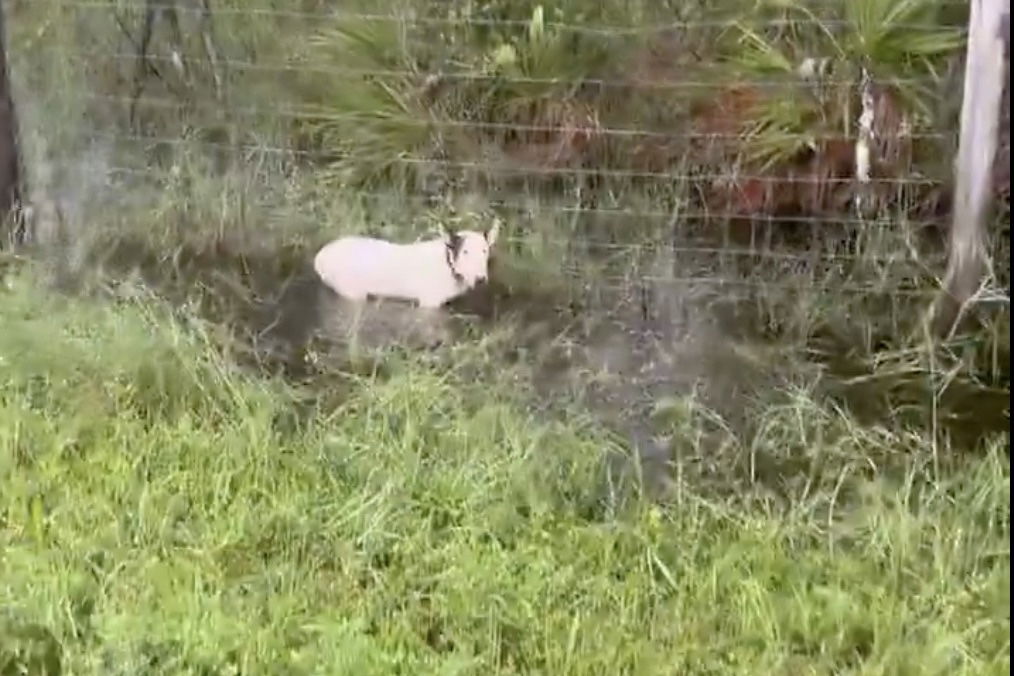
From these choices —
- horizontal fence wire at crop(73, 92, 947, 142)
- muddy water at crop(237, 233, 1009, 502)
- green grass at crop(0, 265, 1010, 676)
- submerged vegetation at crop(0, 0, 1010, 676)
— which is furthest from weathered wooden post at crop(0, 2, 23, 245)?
muddy water at crop(237, 233, 1009, 502)

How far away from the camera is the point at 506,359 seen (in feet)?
5.35

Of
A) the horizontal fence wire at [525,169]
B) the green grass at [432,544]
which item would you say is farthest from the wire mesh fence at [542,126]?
the green grass at [432,544]

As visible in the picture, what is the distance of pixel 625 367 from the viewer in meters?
1.60

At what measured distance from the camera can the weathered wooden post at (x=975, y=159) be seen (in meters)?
1.44

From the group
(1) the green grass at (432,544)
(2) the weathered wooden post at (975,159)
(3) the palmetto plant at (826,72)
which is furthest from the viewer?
(3) the palmetto plant at (826,72)

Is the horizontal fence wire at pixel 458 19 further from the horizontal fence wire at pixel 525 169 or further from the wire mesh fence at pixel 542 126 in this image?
the horizontal fence wire at pixel 525 169

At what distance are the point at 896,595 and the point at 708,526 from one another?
20 centimetres

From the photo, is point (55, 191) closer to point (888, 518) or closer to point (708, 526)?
point (708, 526)

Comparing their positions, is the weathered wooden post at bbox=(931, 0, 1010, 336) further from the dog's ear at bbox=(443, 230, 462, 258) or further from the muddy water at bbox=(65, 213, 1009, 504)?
the dog's ear at bbox=(443, 230, 462, 258)

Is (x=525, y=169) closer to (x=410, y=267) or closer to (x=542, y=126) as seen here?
(x=542, y=126)

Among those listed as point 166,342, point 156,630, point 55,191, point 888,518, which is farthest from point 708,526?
point 55,191

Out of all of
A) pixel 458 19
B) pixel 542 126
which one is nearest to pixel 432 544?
pixel 542 126

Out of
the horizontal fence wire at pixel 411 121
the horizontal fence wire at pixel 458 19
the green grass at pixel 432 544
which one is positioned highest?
the horizontal fence wire at pixel 458 19

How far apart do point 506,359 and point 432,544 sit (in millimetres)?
260
